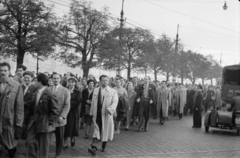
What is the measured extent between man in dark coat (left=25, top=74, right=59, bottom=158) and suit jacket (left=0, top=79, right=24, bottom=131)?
24cm

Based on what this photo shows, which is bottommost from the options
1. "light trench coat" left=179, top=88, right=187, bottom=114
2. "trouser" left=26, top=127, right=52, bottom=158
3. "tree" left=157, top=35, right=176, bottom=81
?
"trouser" left=26, top=127, right=52, bottom=158

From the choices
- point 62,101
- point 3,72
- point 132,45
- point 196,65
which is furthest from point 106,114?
point 196,65

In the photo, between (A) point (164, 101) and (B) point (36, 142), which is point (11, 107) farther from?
(A) point (164, 101)

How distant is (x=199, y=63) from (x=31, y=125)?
5908 centimetres

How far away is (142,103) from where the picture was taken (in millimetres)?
12102

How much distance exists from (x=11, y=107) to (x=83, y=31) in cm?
2504

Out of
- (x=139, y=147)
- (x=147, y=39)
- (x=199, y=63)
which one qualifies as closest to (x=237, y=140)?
(x=139, y=147)

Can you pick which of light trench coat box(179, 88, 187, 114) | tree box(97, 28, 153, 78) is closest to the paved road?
light trench coat box(179, 88, 187, 114)

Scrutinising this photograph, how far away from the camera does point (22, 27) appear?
21.8m

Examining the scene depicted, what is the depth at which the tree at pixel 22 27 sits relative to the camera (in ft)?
70.3

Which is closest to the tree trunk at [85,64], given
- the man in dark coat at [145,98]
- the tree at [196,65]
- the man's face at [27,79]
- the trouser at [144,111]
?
the man in dark coat at [145,98]

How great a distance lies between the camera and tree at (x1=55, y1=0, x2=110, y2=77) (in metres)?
29.5

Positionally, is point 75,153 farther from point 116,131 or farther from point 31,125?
point 116,131

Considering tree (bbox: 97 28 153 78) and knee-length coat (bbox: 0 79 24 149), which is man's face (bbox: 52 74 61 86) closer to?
knee-length coat (bbox: 0 79 24 149)
